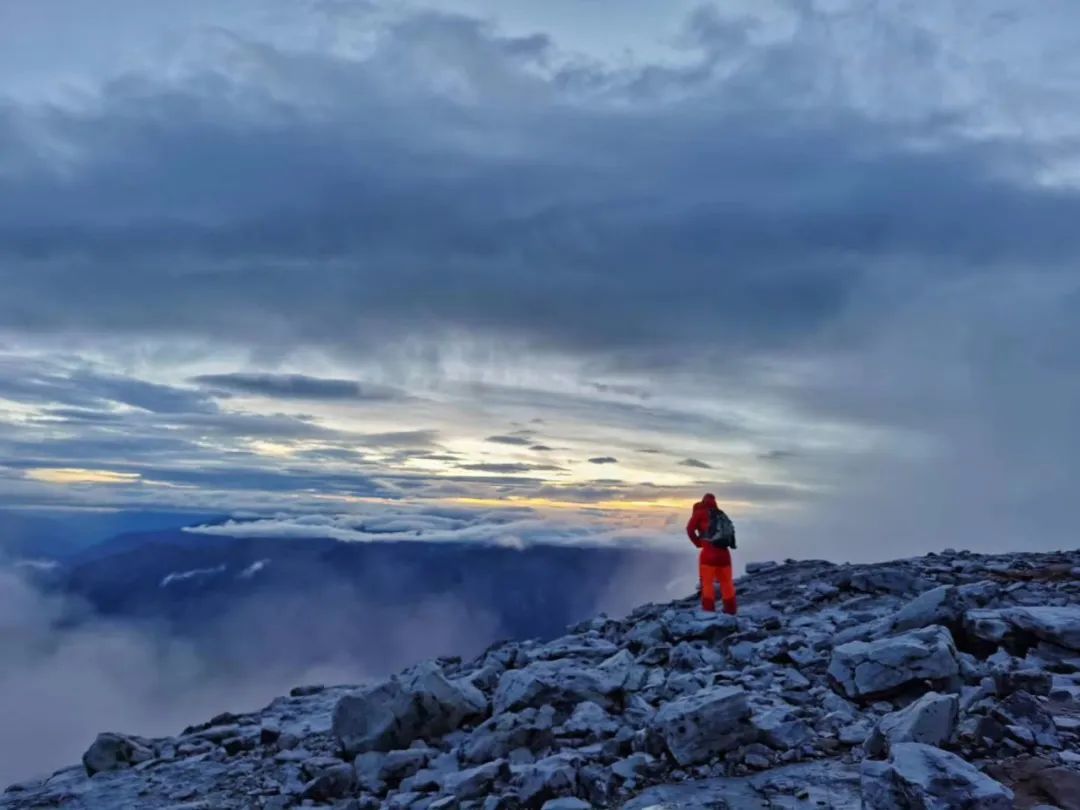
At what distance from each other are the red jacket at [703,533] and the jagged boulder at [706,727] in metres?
6.86

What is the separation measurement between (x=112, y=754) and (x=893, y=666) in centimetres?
917

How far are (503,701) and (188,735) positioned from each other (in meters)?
4.97

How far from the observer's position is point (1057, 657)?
923cm

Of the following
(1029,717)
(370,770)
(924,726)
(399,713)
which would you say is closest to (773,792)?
(924,726)

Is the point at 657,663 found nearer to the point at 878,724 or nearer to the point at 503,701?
the point at 503,701

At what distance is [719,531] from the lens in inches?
553

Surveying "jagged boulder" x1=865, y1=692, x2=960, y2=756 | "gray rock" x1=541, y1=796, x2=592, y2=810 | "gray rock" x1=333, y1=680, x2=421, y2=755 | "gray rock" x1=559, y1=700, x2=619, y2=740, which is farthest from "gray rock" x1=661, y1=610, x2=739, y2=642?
"gray rock" x1=541, y1=796, x2=592, y2=810

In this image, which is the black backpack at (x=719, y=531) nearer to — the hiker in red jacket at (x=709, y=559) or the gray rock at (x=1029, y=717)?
the hiker in red jacket at (x=709, y=559)

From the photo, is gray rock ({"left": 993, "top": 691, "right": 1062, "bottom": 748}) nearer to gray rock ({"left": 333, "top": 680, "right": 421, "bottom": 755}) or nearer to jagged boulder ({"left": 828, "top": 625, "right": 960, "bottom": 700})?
jagged boulder ({"left": 828, "top": 625, "right": 960, "bottom": 700})

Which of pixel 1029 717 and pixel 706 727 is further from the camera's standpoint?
pixel 706 727

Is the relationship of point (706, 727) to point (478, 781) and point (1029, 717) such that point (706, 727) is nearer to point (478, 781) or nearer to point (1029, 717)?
point (478, 781)

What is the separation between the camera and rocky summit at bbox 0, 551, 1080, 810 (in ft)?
20.9

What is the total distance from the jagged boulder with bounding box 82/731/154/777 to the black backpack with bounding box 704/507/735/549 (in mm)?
8554

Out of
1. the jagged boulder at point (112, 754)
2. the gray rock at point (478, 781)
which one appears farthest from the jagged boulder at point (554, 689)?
the jagged boulder at point (112, 754)
